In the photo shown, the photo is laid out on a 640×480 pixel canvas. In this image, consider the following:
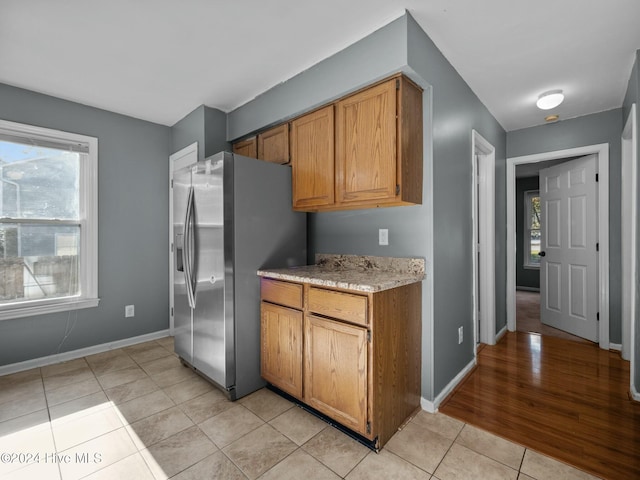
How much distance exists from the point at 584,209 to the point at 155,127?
16.0ft

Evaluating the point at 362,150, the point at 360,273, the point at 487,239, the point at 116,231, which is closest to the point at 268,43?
the point at 362,150

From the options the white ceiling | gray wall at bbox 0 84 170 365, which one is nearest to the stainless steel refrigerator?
the white ceiling

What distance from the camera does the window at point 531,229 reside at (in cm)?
632

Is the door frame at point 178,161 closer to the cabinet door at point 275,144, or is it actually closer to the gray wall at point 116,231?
the gray wall at point 116,231

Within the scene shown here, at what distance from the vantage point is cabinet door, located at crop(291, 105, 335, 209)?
7.54 ft

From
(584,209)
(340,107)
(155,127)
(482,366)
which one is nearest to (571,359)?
(482,366)

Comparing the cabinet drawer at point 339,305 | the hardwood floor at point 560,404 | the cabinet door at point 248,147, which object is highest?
the cabinet door at point 248,147

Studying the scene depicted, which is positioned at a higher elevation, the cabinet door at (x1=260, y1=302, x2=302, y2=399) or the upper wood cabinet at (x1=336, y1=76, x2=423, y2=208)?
the upper wood cabinet at (x1=336, y1=76, x2=423, y2=208)

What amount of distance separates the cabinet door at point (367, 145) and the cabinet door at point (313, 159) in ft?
0.25

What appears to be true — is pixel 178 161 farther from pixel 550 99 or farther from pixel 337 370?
pixel 550 99

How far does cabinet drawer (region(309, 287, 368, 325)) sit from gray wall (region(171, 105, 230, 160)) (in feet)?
6.63

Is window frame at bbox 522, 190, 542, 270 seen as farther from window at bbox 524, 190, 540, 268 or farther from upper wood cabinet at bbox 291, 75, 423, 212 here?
upper wood cabinet at bbox 291, 75, 423, 212

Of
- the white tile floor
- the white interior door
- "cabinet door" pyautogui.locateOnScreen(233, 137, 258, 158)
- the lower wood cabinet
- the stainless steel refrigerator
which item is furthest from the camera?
the white interior door

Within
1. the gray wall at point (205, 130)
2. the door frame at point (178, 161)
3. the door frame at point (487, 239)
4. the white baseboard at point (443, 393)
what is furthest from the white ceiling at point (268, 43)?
the white baseboard at point (443, 393)
